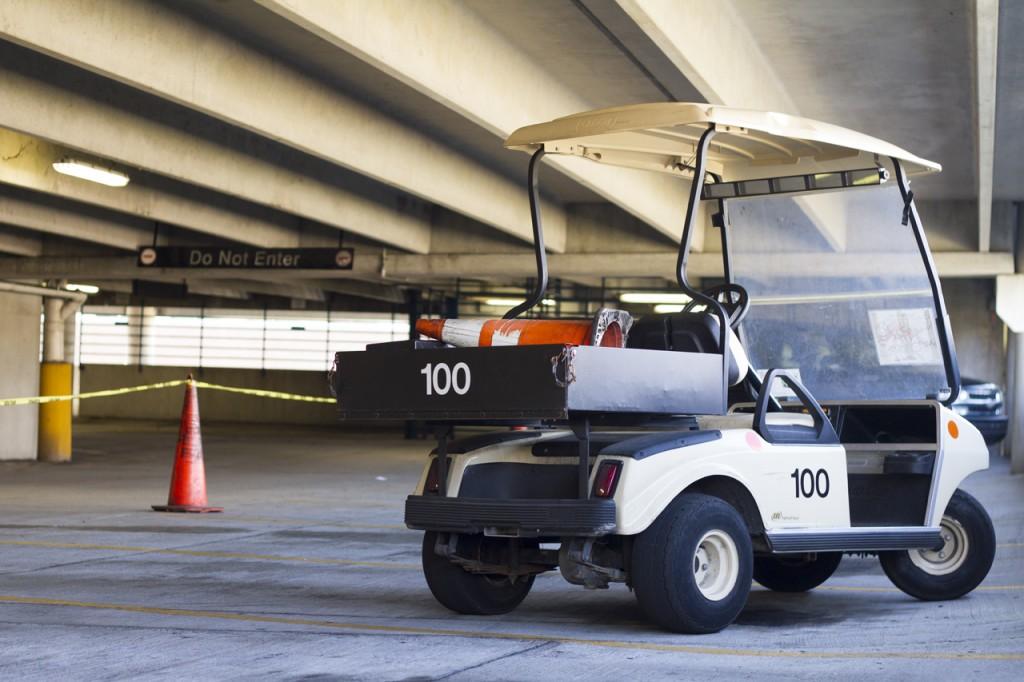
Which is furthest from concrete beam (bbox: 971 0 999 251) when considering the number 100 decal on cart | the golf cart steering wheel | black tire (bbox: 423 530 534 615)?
black tire (bbox: 423 530 534 615)

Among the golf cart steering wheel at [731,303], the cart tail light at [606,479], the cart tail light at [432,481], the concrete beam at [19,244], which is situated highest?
the concrete beam at [19,244]

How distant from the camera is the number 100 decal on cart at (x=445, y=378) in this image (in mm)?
6066

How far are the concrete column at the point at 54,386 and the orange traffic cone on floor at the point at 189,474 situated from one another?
966 centimetres

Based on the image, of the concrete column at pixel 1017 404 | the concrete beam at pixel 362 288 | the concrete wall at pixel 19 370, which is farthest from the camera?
the concrete beam at pixel 362 288

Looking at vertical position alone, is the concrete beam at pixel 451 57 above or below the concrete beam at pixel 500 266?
above

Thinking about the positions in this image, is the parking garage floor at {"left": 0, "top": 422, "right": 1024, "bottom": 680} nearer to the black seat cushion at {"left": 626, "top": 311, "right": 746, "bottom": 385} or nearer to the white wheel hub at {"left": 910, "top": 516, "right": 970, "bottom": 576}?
the white wheel hub at {"left": 910, "top": 516, "right": 970, "bottom": 576}

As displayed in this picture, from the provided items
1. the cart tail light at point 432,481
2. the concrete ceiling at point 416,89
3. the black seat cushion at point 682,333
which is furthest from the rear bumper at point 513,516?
the concrete ceiling at point 416,89

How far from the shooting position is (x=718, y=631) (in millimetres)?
6199

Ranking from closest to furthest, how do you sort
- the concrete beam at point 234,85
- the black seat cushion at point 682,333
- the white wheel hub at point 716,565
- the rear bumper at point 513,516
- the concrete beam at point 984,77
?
1. the rear bumper at point 513,516
2. the white wheel hub at point 716,565
3. the black seat cushion at point 682,333
4. the concrete beam at point 984,77
5. the concrete beam at point 234,85

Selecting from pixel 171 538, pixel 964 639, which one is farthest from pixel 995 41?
pixel 171 538

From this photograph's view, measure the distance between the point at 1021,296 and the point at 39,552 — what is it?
17.5 m

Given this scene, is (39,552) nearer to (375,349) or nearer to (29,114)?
(375,349)

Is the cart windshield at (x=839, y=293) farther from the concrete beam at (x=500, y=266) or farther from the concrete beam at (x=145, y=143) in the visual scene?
the concrete beam at (x=500, y=266)

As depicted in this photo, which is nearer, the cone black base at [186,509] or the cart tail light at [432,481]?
the cart tail light at [432,481]
